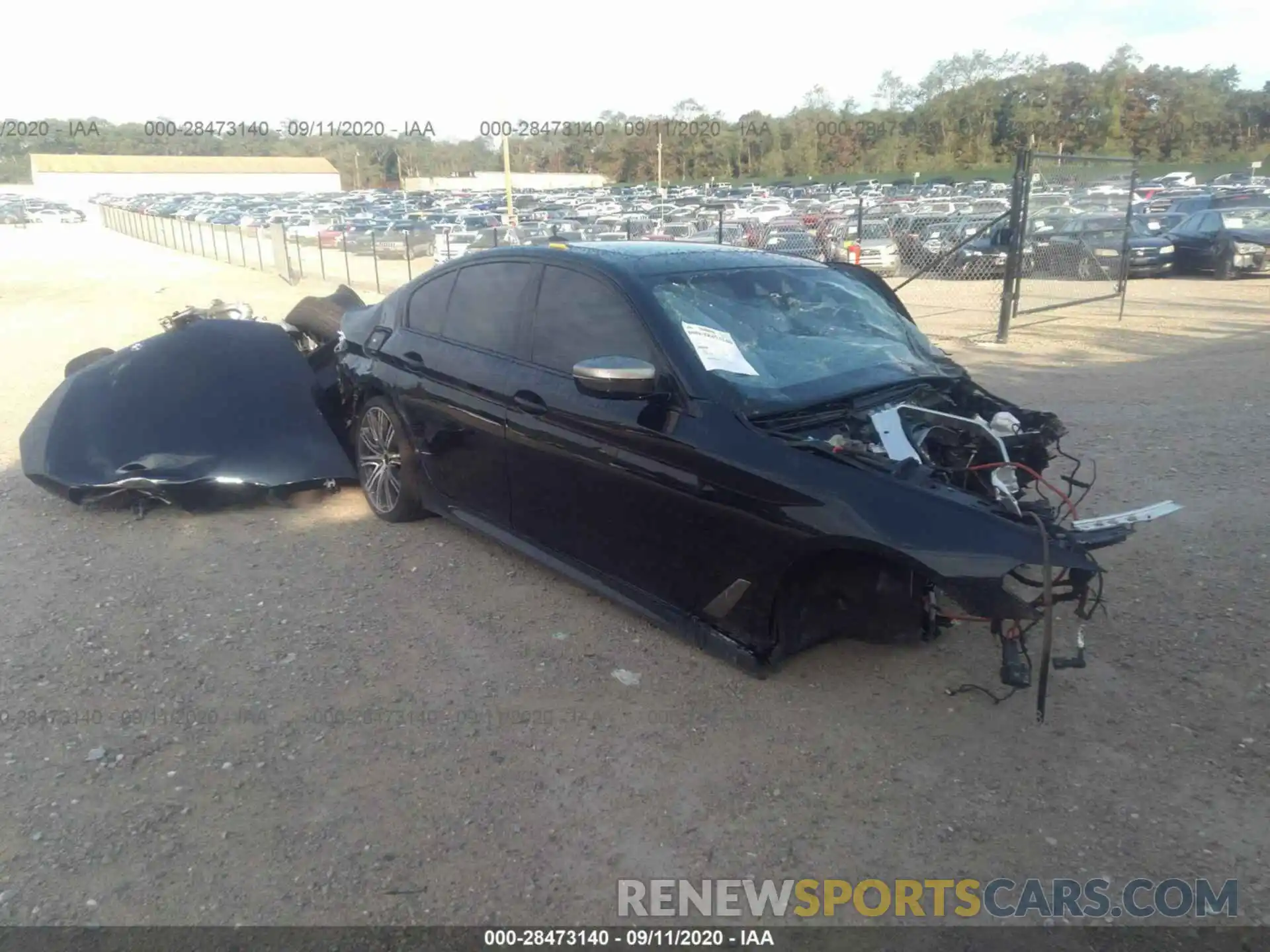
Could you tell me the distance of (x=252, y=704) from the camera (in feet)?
12.8

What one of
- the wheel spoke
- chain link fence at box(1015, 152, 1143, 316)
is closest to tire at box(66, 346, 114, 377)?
the wheel spoke

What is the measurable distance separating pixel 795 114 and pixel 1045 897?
9241 cm

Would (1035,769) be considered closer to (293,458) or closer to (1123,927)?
(1123,927)

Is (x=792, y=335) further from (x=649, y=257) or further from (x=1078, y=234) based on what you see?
(x=1078, y=234)

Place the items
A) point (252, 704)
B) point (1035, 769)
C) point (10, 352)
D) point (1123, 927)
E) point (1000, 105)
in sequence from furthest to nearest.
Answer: point (1000, 105) < point (10, 352) < point (252, 704) < point (1035, 769) < point (1123, 927)

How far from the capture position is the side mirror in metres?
3.82

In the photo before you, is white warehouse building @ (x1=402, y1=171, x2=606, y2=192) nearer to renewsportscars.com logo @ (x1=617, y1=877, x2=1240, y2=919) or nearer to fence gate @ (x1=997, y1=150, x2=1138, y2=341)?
fence gate @ (x1=997, y1=150, x2=1138, y2=341)

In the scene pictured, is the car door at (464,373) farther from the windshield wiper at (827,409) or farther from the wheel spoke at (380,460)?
the windshield wiper at (827,409)

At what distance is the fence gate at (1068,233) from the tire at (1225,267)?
587cm

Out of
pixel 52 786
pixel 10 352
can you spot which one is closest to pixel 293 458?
pixel 52 786

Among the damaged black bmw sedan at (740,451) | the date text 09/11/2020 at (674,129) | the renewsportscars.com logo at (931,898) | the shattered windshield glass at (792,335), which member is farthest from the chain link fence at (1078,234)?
the date text 09/11/2020 at (674,129)

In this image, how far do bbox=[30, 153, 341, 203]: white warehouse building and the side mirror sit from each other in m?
100

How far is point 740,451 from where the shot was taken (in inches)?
145

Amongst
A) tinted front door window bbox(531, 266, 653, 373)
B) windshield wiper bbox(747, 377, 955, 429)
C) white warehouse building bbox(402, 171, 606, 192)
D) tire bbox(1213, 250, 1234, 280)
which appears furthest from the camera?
white warehouse building bbox(402, 171, 606, 192)
